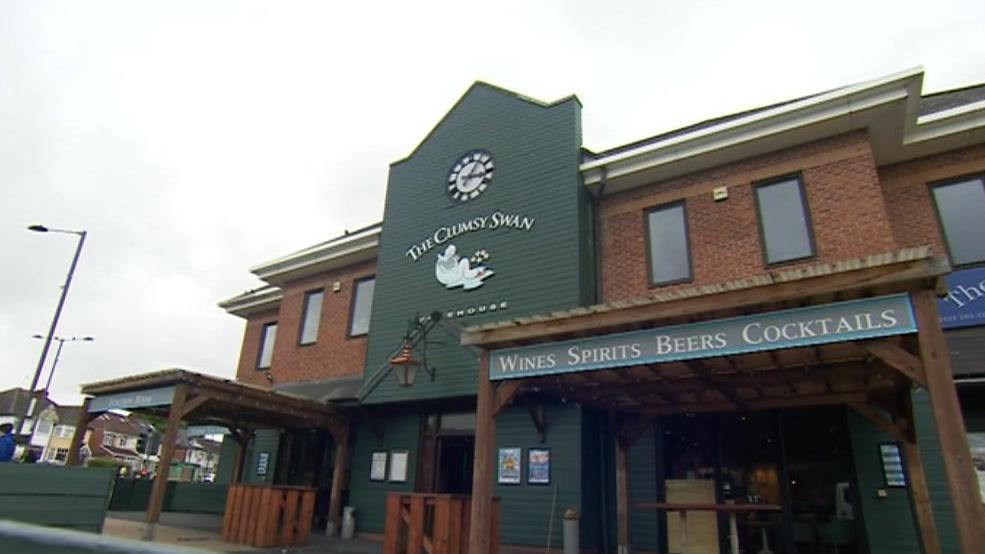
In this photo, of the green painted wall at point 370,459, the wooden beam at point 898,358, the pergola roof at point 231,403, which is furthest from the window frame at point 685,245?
the pergola roof at point 231,403

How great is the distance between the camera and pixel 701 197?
1148 cm

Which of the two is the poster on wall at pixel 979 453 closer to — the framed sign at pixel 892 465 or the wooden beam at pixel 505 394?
the framed sign at pixel 892 465

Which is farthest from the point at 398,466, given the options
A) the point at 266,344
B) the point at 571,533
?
the point at 266,344

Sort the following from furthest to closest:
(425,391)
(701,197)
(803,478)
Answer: (425,391) < (701,197) < (803,478)

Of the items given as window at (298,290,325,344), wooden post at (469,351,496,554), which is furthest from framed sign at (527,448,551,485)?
window at (298,290,325,344)

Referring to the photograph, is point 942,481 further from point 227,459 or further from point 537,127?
point 227,459

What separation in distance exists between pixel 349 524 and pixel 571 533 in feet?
19.3

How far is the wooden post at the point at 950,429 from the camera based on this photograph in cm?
451

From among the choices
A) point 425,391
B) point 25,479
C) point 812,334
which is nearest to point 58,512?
point 25,479

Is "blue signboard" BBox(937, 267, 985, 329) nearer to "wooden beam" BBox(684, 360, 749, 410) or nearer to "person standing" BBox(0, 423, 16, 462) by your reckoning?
"wooden beam" BBox(684, 360, 749, 410)

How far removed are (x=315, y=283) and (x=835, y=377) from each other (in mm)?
13510

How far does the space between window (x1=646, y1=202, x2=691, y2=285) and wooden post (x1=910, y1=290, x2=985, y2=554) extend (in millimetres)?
5958

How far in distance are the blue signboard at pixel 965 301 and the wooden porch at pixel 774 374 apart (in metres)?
2.71

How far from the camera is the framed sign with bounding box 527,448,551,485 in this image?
10742mm
